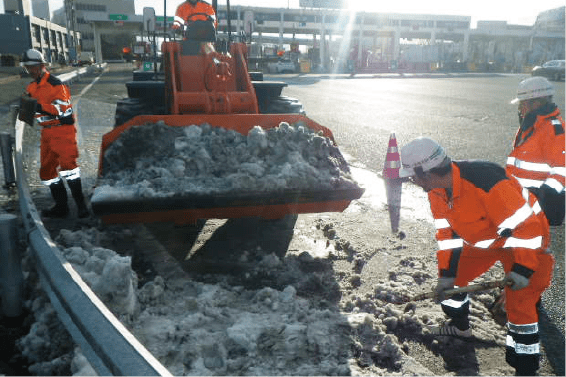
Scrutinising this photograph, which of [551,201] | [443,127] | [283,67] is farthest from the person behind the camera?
[283,67]

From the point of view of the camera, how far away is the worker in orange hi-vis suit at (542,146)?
4.08 m

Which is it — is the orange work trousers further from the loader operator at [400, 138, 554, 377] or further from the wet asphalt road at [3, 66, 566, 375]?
the loader operator at [400, 138, 554, 377]

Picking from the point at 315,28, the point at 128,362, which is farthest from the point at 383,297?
the point at 315,28

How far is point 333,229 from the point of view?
16.6 feet

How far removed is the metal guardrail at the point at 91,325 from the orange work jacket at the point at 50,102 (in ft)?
9.26

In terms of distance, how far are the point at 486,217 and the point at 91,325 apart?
2298 mm

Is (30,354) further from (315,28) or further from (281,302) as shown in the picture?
(315,28)

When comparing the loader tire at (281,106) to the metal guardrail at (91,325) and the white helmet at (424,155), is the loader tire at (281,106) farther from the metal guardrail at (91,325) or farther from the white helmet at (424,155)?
the metal guardrail at (91,325)

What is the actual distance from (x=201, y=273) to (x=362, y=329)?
5.09 ft

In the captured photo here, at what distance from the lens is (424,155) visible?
9.09 ft

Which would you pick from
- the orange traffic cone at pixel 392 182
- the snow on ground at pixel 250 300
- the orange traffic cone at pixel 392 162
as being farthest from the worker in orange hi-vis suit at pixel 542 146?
the orange traffic cone at pixel 392 162

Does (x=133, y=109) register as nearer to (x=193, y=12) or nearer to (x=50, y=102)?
(x=50, y=102)

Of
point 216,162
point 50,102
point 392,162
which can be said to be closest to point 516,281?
point 216,162

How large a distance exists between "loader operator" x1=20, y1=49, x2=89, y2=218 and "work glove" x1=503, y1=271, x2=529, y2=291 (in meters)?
4.45
